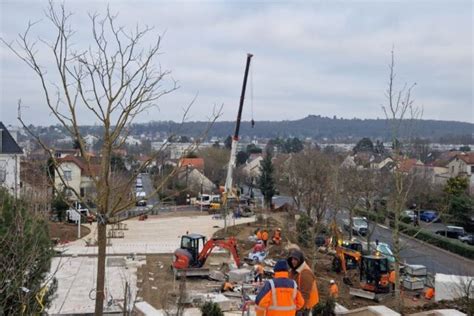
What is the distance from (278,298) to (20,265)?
3.73m

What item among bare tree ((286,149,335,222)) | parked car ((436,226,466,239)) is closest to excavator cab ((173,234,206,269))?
bare tree ((286,149,335,222))

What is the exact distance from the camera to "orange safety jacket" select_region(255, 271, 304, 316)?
6.81m

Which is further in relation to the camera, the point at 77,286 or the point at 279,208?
the point at 279,208

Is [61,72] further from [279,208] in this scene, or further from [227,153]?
[227,153]

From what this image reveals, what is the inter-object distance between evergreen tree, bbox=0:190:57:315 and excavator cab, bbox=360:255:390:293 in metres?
12.3

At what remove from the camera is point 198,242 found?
24.2 metres

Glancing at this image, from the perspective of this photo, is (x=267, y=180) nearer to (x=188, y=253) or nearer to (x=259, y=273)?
(x=188, y=253)

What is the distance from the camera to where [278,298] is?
6805 millimetres

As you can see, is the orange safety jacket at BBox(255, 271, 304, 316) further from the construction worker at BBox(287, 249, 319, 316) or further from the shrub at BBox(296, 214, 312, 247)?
the shrub at BBox(296, 214, 312, 247)

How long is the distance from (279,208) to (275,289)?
44.8 metres

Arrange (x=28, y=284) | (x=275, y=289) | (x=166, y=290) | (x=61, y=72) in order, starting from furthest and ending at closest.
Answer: (x=166, y=290) < (x=28, y=284) < (x=275, y=289) < (x=61, y=72)

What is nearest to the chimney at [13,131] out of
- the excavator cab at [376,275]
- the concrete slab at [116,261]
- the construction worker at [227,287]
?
the concrete slab at [116,261]

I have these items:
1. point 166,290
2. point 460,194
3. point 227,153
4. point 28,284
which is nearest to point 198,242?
point 166,290

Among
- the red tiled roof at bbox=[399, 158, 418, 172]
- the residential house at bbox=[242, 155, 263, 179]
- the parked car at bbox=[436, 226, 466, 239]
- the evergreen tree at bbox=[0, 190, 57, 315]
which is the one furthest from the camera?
the residential house at bbox=[242, 155, 263, 179]
